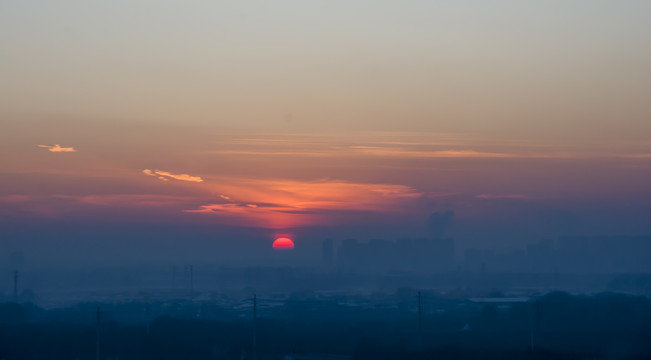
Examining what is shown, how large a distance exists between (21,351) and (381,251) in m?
151

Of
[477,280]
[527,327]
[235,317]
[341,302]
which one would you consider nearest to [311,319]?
[235,317]

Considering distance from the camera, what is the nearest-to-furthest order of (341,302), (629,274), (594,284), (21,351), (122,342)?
1. (21,351)
2. (122,342)
3. (341,302)
4. (594,284)
5. (629,274)

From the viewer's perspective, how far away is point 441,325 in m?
75.1

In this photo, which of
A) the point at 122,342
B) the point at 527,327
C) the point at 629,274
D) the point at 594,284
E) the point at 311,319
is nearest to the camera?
A: the point at 122,342

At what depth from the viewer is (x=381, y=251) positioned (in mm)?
198250

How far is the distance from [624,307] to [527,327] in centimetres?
1873

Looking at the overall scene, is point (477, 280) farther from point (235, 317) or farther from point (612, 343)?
point (612, 343)

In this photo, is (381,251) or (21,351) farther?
(381,251)

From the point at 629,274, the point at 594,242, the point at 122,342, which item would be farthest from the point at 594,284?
the point at 122,342

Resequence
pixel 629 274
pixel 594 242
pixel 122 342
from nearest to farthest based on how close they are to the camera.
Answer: pixel 122 342 → pixel 629 274 → pixel 594 242

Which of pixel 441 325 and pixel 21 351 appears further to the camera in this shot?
pixel 441 325

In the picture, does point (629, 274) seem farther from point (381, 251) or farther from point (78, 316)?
point (78, 316)

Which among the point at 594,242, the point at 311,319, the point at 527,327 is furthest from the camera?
the point at 594,242

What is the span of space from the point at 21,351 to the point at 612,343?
3714cm
